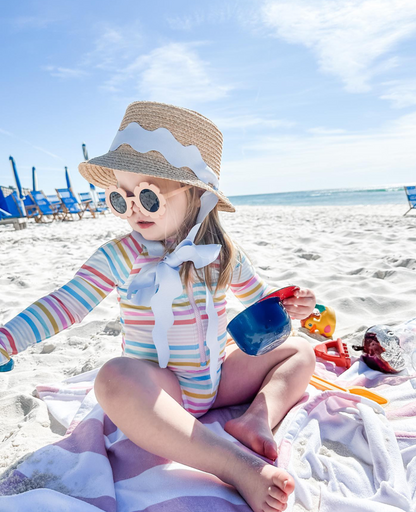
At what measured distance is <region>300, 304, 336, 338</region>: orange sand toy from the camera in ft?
6.72

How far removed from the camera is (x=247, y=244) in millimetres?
4711

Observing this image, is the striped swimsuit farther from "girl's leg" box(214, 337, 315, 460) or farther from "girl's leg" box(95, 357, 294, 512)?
"girl's leg" box(95, 357, 294, 512)

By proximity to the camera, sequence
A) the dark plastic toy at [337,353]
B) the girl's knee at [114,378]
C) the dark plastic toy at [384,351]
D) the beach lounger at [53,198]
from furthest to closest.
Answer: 1. the beach lounger at [53,198]
2. the dark plastic toy at [337,353]
3. the dark plastic toy at [384,351]
4. the girl's knee at [114,378]

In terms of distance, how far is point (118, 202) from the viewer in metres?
1.28

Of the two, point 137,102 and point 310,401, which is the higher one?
point 137,102

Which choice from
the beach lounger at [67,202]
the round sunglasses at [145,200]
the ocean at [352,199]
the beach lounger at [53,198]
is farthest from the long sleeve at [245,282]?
the ocean at [352,199]

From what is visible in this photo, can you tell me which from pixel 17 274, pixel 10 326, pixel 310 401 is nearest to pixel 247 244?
pixel 17 274

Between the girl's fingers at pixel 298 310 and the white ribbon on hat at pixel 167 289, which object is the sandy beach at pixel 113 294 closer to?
the white ribbon on hat at pixel 167 289

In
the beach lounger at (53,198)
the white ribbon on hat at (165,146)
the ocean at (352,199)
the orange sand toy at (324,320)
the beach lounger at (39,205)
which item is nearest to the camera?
the white ribbon on hat at (165,146)

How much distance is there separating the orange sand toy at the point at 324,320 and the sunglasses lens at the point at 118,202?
1239 millimetres

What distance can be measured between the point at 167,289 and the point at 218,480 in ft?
1.79

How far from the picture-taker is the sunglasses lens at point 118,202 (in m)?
1.26

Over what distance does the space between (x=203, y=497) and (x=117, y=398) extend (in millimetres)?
327

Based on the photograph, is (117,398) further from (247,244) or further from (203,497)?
(247,244)
